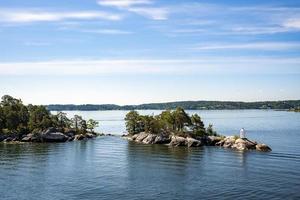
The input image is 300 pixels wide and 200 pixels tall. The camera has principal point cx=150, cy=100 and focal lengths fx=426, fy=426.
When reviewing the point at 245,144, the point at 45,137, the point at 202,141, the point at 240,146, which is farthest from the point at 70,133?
the point at 245,144

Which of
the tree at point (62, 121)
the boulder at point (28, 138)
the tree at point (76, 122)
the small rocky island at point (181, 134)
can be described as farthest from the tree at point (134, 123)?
the boulder at point (28, 138)

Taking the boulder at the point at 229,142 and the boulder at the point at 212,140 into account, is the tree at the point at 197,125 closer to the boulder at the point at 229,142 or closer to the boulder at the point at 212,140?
the boulder at the point at 212,140

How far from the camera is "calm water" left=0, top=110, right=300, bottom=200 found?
218ft

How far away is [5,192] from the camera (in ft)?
220

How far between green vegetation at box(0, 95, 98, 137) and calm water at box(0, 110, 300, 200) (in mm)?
36268

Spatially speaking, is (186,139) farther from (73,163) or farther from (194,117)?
(73,163)

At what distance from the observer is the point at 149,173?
8375 cm

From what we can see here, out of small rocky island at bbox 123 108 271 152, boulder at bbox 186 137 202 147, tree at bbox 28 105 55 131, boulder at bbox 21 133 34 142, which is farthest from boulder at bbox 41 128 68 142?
boulder at bbox 186 137 202 147

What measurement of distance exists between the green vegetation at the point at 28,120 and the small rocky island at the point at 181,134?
25.1 metres

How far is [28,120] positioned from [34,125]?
25.4 feet

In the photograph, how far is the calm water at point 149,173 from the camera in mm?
66312

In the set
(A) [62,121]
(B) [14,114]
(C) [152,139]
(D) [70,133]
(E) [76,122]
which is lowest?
(C) [152,139]

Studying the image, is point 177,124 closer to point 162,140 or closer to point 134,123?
point 162,140

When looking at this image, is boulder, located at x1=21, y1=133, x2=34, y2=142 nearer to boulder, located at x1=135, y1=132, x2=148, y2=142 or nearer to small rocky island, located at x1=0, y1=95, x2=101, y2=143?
small rocky island, located at x1=0, y1=95, x2=101, y2=143
